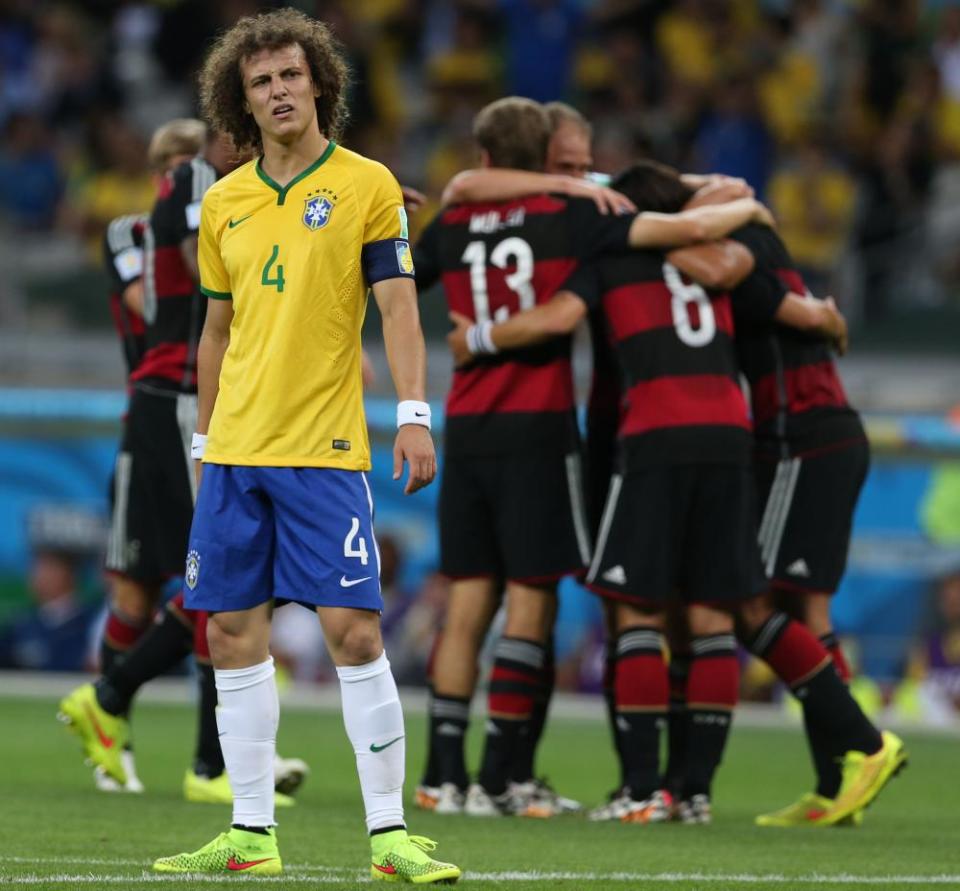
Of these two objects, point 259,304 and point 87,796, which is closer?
point 259,304

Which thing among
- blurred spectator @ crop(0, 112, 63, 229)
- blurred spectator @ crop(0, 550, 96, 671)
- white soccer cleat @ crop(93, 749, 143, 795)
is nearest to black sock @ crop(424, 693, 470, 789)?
white soccer cleat @ crop(93, 749, 143, 795)

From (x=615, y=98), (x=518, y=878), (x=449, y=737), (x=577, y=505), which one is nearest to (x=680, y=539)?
(x=577, y=505)

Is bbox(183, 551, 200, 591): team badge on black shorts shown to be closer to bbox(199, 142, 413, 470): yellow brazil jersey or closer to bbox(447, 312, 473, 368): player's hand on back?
bbox(199, 142, 413, 470): yellow brazil jersey

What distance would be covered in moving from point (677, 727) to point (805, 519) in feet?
2.85

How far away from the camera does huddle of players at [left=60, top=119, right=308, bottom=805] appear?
7289mm

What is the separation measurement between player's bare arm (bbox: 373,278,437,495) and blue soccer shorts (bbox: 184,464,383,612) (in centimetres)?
18

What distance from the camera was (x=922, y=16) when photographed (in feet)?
56.9

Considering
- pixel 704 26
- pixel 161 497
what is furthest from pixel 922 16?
pixel 161 497

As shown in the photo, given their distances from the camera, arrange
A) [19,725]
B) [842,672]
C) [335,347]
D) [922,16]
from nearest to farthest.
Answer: [335,347] → [842,672] → [19,725] → [922,16]

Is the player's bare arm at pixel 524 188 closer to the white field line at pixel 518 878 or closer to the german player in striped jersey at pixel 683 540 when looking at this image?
the german player in striped jersey at pixel 683 540

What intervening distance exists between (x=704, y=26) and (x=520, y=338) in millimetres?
11191

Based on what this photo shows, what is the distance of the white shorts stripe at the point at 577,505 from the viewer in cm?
719

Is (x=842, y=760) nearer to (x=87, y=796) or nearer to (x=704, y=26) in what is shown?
(x=87, y=796)

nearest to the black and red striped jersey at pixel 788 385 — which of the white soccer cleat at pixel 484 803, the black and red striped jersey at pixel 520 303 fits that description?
the black and red striped jersey at pixel 520 303
